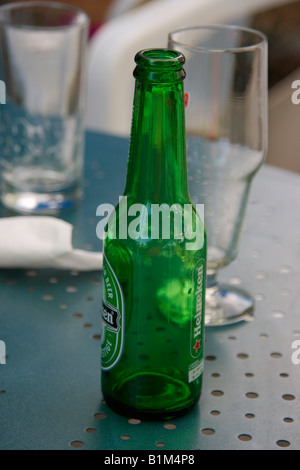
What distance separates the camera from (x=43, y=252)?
2.59 ft

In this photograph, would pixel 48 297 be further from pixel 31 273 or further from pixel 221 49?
pixel 221 49

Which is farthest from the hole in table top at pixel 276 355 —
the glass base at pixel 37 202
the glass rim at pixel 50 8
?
the glass rim at pixel 50 8

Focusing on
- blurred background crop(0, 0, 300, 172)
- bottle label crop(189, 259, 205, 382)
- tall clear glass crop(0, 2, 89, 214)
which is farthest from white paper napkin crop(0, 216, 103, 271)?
blurred background crop(0, 0, 300, 172)

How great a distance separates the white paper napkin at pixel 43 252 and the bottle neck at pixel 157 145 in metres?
0.23

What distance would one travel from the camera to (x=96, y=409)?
605 millimetres

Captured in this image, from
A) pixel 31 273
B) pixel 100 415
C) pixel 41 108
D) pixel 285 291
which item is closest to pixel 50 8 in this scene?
pixel 41 108

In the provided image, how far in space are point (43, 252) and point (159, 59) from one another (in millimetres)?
307

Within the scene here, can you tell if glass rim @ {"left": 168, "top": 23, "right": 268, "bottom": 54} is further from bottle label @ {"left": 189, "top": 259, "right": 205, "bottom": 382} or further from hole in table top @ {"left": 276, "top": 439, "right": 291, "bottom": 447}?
hole in table top @ {"left": 276, "top": 439, "right": 291, "bottom": 447}

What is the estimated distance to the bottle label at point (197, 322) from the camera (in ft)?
1.91

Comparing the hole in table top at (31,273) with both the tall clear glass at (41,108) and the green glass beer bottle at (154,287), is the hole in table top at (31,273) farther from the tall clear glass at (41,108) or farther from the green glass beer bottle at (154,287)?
the green glass beer bottle at (154,287)

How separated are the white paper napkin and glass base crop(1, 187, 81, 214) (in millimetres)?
109

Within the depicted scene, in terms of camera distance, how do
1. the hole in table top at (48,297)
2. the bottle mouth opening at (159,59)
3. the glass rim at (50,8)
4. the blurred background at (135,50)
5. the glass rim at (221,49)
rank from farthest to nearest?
1. the blurred background at (135,50)
2. the glass rim at (50,8)
3. the hole in table top at (48,297)
4. the glass rim at (221,49)
5. the bottle mouth opening at (159,59)

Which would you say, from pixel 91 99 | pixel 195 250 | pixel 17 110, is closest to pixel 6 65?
pixel 17 110

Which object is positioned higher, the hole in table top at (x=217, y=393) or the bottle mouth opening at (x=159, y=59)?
the bottle mouth opening at (x=159, y=59)
